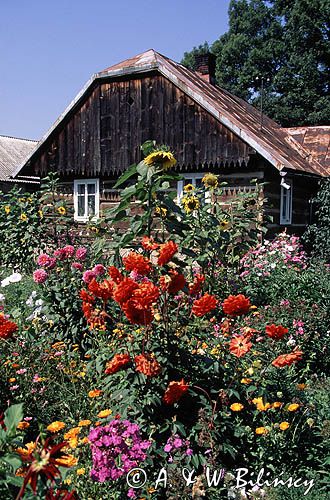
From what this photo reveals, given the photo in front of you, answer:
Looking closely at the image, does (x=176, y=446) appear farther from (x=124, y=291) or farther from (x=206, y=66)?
(x=206, y=66)

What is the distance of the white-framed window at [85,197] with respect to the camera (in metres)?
14.1

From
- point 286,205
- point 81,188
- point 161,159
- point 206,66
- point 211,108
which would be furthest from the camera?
point 206,66

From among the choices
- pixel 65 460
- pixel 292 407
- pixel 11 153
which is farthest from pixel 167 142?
pixel 11 153

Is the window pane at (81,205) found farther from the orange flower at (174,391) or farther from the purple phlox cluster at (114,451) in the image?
the purple phlox cluster at (114,451)

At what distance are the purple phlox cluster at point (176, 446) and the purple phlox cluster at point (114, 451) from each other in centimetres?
27

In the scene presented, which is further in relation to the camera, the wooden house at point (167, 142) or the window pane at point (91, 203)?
the window pane at point (91, 203)

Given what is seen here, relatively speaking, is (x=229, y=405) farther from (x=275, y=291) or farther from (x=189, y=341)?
(x=275, y=291)

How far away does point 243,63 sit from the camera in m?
35.0

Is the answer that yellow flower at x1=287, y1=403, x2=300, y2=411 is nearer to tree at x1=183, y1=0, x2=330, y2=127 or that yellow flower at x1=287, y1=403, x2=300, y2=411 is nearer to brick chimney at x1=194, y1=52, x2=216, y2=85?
brick chimney at x1=194, y1=52, x2=216, y2=85

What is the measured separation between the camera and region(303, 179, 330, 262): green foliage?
1218 centimetres

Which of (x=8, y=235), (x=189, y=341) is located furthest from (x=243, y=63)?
(x=189, y=341)

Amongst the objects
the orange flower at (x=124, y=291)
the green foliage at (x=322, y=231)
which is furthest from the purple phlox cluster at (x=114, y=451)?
the green foliage at (x=322, y=231)

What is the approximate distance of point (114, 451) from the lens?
2.61 meters

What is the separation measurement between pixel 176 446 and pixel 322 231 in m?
10.1
